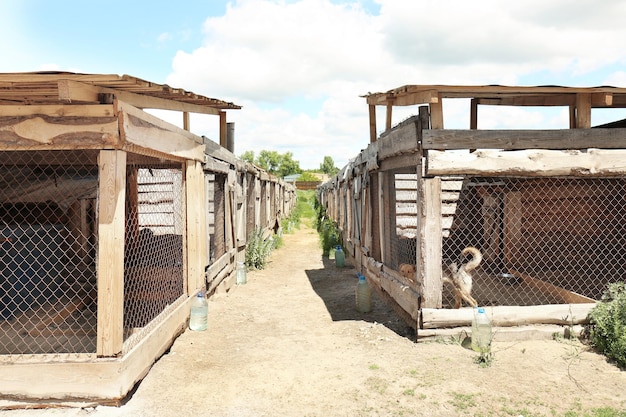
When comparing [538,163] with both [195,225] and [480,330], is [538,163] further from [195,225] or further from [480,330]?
[195,225]

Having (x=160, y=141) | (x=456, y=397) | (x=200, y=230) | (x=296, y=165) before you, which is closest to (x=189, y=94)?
(x=160, y=141)

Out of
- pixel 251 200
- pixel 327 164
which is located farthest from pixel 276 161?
pixel 251 200

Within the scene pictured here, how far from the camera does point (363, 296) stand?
6.57m

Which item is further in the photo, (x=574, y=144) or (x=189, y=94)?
(x=574, y=144)

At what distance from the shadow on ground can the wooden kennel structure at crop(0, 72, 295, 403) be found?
6.22 feet

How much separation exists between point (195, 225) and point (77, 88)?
9.88 feet

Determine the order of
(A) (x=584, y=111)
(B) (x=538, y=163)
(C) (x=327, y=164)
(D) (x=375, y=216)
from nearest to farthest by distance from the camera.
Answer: (B) (x=538, y=163) → (A) (x=584, y=111) → (D) (x=375, y=216) → (C) (x=327, y=164)

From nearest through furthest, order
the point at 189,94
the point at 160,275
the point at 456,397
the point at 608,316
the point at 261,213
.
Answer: the point at 456,397
the point at 189,94
the point at 608,316
the point at 160,275
the point at 261,213

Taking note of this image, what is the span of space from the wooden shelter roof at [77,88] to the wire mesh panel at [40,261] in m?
1.73

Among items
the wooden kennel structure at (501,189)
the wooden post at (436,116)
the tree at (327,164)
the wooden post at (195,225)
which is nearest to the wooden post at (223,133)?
the wooden post at (195,225)

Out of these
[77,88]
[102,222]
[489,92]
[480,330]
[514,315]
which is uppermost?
[489,92]

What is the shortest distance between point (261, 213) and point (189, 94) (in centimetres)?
1000

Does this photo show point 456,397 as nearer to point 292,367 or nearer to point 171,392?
point 292,367

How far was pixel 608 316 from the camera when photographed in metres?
4.88
